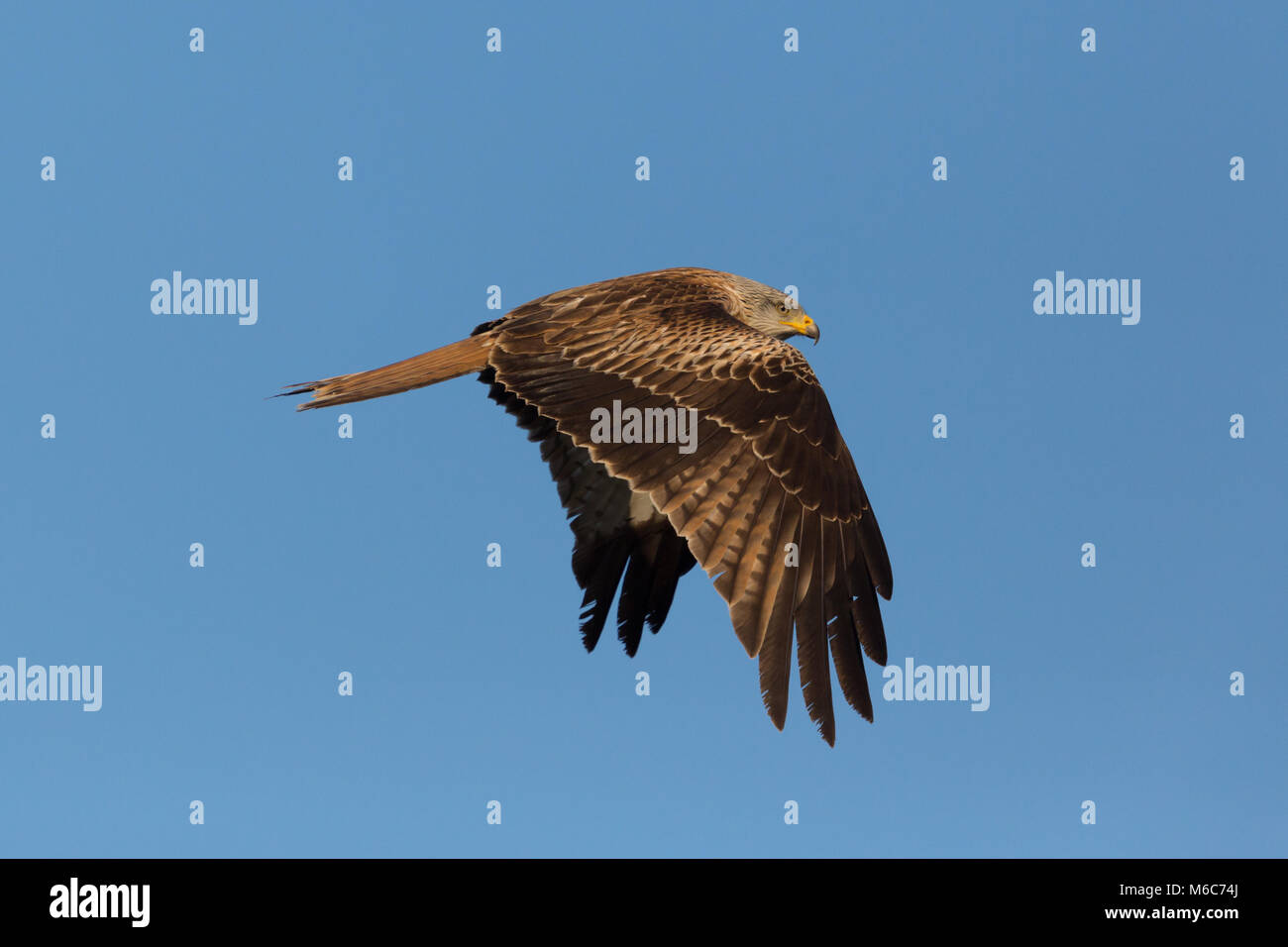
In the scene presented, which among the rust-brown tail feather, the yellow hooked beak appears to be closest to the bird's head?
the yellow hooked beak

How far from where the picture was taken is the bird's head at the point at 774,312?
31.2 feet

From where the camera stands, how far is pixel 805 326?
9.77 meters

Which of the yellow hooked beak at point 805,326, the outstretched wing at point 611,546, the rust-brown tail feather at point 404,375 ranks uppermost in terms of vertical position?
the yellow hooked beak at point 805,326

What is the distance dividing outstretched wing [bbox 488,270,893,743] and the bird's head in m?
1.44

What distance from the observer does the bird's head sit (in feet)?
31.2

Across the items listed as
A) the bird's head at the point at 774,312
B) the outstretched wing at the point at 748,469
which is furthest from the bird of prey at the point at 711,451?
the bird's head at the point at 774,312

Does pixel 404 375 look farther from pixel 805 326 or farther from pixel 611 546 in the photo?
pixel 805 326

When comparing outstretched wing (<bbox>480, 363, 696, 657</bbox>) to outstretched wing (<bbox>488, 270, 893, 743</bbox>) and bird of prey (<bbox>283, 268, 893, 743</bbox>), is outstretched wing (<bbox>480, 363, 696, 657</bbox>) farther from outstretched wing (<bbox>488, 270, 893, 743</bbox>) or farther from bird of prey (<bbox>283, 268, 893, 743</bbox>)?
outstretched wing (<bbox>488, 270, 893, 743</bbox>)

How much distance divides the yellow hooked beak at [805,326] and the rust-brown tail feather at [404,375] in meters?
2.54

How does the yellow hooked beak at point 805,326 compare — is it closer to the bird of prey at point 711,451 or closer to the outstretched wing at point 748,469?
the bird of prey at point 711,451

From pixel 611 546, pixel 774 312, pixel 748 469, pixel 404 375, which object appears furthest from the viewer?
pixel 774 312

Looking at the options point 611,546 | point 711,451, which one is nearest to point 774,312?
point 611,546

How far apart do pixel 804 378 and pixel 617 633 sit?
2.43 m

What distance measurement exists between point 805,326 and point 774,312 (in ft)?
0.90
